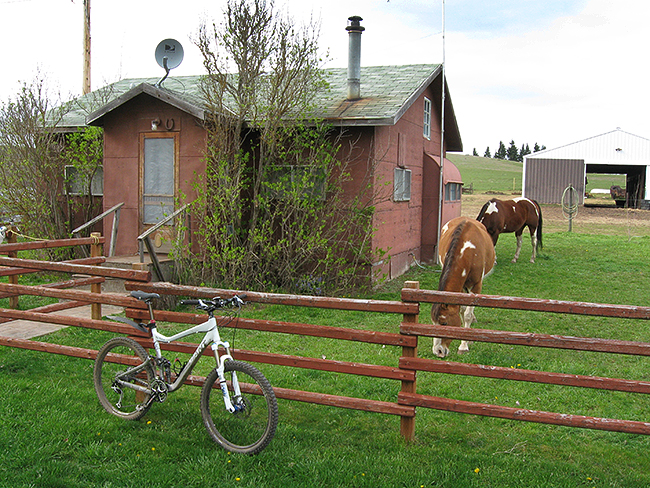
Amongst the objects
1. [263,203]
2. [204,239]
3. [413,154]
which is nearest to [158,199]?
[204,239]

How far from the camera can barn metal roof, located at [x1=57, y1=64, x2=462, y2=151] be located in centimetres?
1045

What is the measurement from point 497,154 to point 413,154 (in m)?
132

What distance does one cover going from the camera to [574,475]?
12.6 feet

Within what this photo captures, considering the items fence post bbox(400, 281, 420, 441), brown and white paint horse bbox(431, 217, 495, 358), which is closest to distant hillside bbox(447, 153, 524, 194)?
brown and white paint horse bbox(431, 217, 495, 358)

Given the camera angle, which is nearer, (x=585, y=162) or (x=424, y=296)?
(x=424, y=296)

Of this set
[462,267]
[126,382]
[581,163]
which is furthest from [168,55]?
[581,163]

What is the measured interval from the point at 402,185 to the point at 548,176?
93.7 ft

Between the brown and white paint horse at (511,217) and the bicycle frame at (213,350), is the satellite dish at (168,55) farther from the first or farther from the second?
the brown and white paint horse at (511,217)

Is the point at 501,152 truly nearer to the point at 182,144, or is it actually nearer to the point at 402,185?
the point at 402,185

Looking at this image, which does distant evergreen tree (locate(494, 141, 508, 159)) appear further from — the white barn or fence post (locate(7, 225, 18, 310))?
fence post (locate(7, 225, 18, 310))

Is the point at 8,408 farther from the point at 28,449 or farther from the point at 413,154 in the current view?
the point at 413,154

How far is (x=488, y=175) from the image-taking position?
85375 mm

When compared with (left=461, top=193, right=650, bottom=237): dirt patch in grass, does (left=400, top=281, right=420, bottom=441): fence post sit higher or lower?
lower

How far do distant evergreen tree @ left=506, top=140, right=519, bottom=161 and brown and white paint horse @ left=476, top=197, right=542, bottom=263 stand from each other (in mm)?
125175
